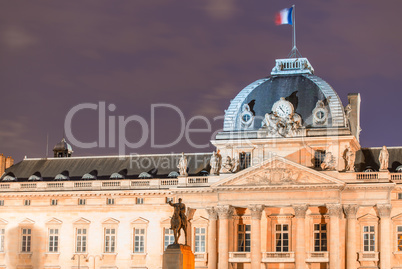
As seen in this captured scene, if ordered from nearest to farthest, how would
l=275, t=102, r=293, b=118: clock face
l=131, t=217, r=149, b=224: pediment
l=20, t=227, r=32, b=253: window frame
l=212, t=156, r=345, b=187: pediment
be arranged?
l=212, t=156, r=345, b=187: pediment < l=275, t=102, r=293, b=118: clock face < l=131, t=217, r=149, b=224: pediment < l=20, t=227, r=32, b=253: window frame

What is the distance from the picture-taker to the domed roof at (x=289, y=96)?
9431 cm

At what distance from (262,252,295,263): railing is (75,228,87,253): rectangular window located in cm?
1977

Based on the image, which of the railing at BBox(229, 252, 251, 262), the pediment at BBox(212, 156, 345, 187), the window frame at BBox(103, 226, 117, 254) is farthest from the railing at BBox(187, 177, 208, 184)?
the window frame at BBox(103, 226, 117, 254)

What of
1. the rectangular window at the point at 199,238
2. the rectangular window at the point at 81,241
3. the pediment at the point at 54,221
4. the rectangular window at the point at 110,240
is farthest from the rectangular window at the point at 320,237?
the pediment at the point at 54,221

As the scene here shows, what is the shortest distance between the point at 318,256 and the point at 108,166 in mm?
27170

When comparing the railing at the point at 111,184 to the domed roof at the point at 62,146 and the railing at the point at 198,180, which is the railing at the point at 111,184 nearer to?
the railing at the point at 198,180

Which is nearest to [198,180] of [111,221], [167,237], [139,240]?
[167,237]

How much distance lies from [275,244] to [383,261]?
10.6 metres

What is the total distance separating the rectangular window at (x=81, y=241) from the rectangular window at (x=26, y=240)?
5463 mm

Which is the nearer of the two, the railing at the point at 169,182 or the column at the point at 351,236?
the column at the point at 351,236

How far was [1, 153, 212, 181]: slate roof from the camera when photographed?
102m

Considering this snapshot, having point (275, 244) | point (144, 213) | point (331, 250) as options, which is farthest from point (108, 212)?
point (331, 250)

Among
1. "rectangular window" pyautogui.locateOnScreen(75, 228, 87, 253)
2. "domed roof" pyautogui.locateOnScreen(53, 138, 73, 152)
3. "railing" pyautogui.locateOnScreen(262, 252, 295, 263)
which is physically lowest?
"railing" pyautogui.locateOnScreen(262, 252, 295, 263)

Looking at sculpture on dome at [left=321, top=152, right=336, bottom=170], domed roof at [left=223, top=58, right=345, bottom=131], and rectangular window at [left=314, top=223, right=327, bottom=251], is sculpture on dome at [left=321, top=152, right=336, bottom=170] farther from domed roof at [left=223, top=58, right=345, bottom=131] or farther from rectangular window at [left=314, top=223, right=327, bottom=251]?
rectangular window at [left=314, top=223, right=327, bottom=251]
